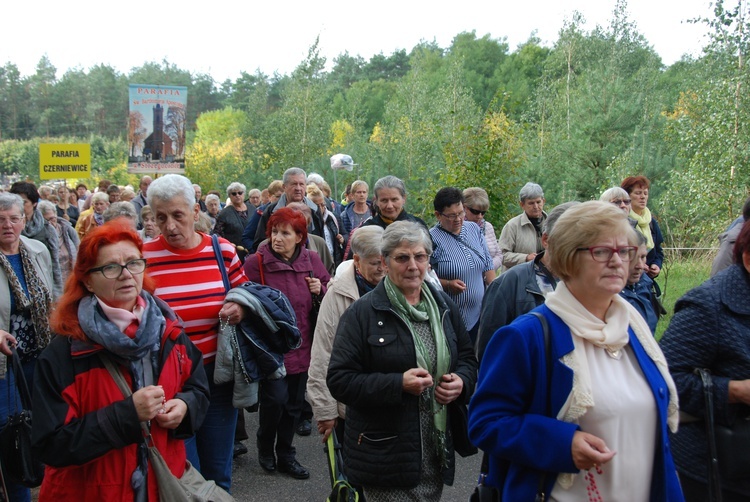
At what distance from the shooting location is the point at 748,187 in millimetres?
10984

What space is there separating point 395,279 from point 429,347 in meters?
0.39

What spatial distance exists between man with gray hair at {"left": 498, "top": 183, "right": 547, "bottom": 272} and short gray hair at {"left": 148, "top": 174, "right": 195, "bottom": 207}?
3719mm

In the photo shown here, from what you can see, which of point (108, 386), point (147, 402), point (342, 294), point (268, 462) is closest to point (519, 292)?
point (342, 294)

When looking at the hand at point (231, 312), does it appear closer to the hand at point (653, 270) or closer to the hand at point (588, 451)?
the hand at point (588, 451)

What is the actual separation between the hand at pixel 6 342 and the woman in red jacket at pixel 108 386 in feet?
4.06

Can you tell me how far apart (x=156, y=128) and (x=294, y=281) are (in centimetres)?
1271

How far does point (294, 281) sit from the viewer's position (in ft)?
17.2

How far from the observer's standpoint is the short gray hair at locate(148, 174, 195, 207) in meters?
3.66

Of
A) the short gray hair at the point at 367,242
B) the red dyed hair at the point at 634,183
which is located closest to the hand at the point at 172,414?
the short gray hair at the point at 367,242

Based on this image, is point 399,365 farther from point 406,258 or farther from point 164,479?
point 164,479

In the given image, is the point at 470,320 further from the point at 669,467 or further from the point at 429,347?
the point at 669,467

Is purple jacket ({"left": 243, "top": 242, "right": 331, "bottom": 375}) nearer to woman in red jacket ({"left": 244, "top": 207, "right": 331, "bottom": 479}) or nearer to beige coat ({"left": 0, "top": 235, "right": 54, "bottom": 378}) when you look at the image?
woman in red jacket ({"left": 244, "top": 207, "right": 331, "bottom": 479})

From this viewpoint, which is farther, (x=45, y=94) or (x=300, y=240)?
(x=45, y=94)

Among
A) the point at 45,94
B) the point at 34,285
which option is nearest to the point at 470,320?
the point at 34,285
